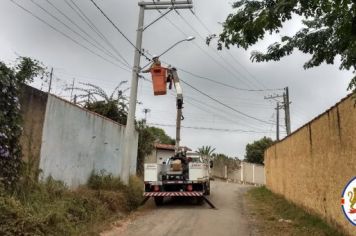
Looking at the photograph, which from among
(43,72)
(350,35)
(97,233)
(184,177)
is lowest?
(97,233)

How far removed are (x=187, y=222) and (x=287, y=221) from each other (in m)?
3.15

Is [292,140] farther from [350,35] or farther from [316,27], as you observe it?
[350,35]

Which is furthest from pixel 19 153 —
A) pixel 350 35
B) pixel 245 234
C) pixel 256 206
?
pixel 256 206

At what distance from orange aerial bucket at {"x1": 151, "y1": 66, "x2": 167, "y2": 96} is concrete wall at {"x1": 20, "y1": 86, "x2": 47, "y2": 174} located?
615 cm

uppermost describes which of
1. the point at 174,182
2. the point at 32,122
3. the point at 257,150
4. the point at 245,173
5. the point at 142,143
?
the point at 257,150

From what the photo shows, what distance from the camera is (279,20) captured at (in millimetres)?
6152

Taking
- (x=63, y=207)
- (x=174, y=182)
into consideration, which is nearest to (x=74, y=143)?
(x=63, y=207)

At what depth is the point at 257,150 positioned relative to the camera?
64688 mm

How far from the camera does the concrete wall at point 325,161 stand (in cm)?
1077

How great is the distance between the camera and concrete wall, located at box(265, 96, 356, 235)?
10773mm

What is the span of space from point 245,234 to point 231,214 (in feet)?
13.2
